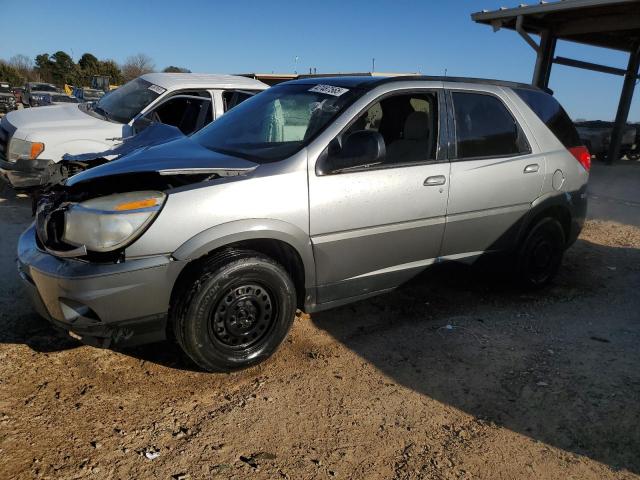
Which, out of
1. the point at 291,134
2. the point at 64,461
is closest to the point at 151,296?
the point at 64,461

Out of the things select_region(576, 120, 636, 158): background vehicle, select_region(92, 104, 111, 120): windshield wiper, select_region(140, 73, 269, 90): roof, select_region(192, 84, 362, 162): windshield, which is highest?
select_region(140, 73, 269, 90): roof

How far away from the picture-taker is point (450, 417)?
106 inches

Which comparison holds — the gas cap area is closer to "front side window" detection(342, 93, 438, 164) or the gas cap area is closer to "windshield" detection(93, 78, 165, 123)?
"front side window" detection(342, 93, 438, 164)

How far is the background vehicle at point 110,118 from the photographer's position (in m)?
5.96

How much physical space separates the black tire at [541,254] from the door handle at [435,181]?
1230 millimetres

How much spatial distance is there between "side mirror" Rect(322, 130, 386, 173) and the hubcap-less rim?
934 mm

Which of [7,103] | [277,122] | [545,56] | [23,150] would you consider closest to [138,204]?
[277,122]

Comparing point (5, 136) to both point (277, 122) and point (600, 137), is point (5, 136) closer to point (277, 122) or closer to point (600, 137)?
point (277, 122)

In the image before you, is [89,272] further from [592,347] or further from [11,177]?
[11,177]

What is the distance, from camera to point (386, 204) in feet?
10.8

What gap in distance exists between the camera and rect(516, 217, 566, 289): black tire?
14.1 ft

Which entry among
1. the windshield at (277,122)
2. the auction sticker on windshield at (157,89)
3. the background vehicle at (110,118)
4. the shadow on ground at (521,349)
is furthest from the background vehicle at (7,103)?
the shadow on ground at (521,349)

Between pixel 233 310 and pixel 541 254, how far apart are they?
3.00 meters

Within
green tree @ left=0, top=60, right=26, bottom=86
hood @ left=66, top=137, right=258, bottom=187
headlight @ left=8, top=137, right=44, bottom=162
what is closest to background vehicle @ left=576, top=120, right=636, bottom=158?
headlight @ left=8, top=137, right=44, bottom=162
